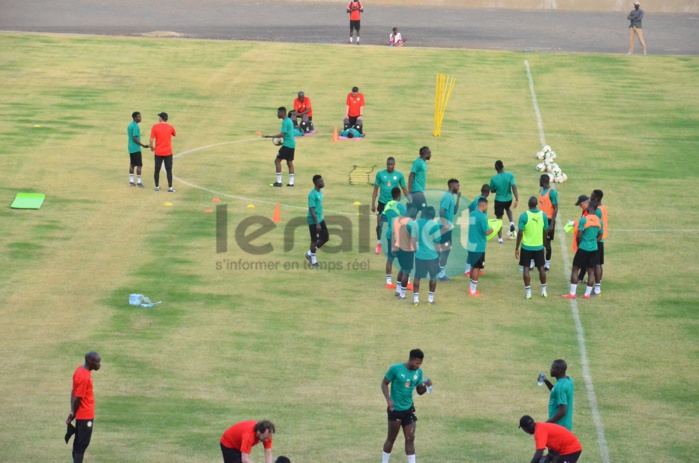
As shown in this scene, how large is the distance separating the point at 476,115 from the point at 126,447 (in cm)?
2729

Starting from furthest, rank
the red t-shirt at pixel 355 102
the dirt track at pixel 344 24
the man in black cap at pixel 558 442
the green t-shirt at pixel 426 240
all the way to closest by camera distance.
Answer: the dirt track at pixel 344 24, the red t-shirt at pixel 355 102, the green t-shirt at pixel 426 240, the man in black cap at pixel 558 442

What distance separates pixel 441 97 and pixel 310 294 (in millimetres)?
21140

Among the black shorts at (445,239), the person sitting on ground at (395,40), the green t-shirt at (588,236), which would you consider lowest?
the black shorts at (445,239)

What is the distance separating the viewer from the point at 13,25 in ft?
182

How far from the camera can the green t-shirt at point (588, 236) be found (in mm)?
22594

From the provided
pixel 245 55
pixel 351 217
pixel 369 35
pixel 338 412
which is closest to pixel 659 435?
pixel 338 412

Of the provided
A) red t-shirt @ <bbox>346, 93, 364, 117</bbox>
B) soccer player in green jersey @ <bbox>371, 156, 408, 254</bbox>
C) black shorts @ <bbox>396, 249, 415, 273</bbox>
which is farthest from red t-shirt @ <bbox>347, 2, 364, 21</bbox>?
black shorts @ <bbox>396, 249, 415, 273</bbox>

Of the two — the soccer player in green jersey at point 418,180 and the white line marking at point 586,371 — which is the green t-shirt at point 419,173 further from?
the white line marking at point 586,371

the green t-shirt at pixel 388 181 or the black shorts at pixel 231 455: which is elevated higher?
the green t-shirt at pixel 388 181

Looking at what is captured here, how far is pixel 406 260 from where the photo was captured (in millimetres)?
22922

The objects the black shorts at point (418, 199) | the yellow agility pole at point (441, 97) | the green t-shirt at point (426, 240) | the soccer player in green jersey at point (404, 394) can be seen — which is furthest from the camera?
the yellow agility pole at point (441, 97)

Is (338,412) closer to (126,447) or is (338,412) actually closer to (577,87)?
(126,447)

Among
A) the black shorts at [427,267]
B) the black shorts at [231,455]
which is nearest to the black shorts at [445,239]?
the black shorts at [427,267]

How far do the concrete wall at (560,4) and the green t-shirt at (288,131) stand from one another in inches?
1439
